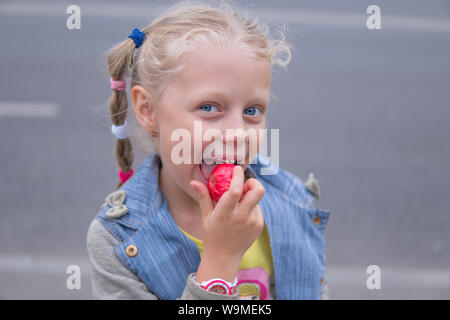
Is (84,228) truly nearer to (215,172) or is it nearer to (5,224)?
(5,224)

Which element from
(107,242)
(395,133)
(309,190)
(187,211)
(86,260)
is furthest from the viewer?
(395,133)

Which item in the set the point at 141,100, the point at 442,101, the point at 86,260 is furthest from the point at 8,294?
the point at 442,101

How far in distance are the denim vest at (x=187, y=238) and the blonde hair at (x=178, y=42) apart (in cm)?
27

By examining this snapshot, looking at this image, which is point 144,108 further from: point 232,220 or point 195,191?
point 232,220

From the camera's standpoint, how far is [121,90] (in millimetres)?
1830

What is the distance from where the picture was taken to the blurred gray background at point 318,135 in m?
3.38

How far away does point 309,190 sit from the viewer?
207 cm

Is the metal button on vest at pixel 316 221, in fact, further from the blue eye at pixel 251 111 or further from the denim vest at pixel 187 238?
the blue eye at pixel 251 111

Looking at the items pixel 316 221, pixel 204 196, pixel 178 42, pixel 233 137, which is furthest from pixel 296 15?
pixel 204 196

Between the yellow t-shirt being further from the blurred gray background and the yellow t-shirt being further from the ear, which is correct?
the blurred gray background

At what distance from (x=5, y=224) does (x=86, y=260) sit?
2.39 feet

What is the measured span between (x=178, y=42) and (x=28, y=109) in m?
3.51

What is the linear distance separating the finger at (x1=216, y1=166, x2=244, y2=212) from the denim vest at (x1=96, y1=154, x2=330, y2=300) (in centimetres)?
32

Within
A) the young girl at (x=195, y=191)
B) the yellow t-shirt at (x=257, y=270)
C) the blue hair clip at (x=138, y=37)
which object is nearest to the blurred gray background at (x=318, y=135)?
the blue hair clip at (x=138, y=37)
